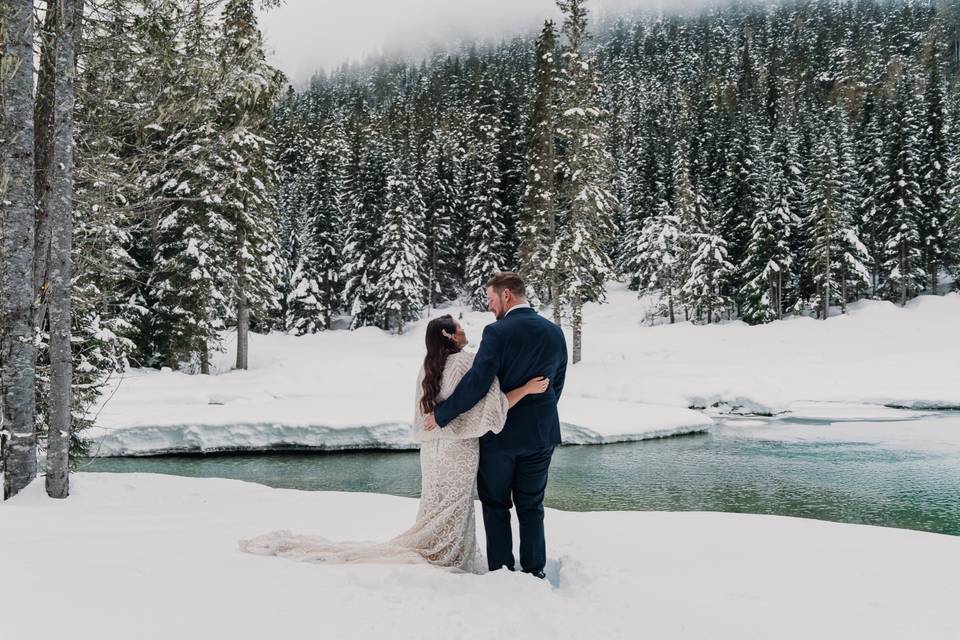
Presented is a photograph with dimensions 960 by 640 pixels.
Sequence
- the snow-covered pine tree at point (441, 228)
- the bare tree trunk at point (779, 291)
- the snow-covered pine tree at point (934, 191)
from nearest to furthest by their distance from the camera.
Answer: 1. the bare tree trunk at point (779, 291)
2. the snow-covered pine tree at point (934, 191)
3. the snow-covered pine tree at point (441, 228)

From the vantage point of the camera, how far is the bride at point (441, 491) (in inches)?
159

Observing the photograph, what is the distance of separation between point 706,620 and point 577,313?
75.3ft

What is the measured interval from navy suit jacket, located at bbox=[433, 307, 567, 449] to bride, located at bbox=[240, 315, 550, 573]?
117 mm

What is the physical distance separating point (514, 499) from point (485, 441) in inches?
17.9

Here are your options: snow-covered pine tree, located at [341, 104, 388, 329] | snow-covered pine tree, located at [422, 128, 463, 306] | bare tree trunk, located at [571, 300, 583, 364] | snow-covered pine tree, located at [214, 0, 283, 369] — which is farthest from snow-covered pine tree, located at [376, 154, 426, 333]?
bare tree trunk, located at [571, 300, 583, 364]

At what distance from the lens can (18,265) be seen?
5.30 meters

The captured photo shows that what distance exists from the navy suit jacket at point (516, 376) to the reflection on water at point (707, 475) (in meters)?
7.12

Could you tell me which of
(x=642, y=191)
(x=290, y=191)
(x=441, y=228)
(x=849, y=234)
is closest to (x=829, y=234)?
→ (x=849, y=234)

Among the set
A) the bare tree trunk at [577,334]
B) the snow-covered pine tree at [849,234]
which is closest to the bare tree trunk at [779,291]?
the snow-covered pine tree at [849,234]

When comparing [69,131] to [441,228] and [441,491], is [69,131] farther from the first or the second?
[441,228]

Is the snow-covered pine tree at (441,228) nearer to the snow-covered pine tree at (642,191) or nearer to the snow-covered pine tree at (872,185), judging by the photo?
the snow-covered pine tree at (642,191)

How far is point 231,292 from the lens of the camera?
920 inches

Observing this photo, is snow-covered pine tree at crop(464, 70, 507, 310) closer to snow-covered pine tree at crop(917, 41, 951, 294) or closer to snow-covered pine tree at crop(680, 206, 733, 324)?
snow-covered pine tree at crop(680, 206, 733, 324)

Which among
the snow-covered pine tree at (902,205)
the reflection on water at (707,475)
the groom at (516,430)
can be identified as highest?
the snow-covered pine tree at (902,205)
